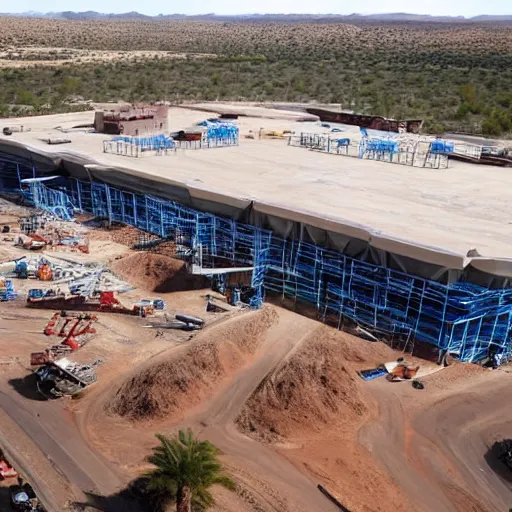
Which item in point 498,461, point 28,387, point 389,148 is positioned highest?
point 389,148

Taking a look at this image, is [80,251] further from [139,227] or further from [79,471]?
[79,471]

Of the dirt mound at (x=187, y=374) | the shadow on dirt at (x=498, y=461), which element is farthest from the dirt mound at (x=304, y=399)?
the shadow on dirt at (x=498, y=461)

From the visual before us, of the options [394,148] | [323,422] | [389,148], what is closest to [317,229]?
[323,422]

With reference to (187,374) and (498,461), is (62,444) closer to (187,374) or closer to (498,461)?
(187,374)

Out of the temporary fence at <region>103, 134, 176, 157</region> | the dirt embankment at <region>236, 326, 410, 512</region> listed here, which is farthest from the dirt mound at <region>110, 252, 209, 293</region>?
the temporary fence at <region>103, 134, 176, 157</region>

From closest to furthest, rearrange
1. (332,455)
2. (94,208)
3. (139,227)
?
(332,455), (139,227), (94,208)

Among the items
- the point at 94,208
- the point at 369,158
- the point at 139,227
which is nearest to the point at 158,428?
the point at 139,227

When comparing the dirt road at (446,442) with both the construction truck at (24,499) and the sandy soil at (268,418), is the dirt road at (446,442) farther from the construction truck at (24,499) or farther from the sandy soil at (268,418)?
the construction truck at (24,499)
